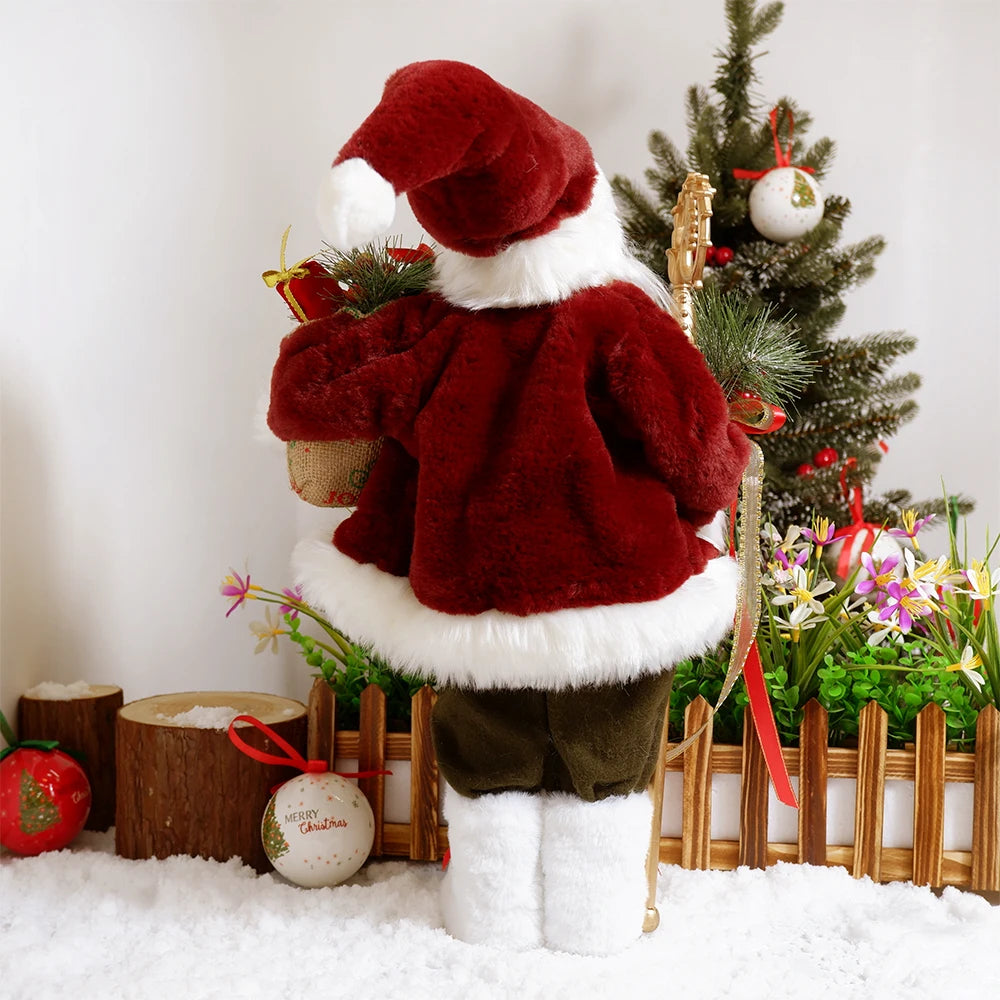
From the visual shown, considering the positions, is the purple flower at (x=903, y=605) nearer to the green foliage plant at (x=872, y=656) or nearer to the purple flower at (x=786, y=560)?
the green foliage plant at (x=872, y=656)

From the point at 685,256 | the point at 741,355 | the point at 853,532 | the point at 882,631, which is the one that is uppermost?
the point at 685,256

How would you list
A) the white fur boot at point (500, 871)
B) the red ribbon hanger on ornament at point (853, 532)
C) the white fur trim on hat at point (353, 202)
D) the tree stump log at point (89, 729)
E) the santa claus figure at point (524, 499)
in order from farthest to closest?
the red ribbon hanger on ornament at point (853, 532)
the tree stump log at point (89, 729)
the white fur boot at point (500, 871)
the santa claus figure at point (524, 499)
the white fur trim on hat at point (353, 202)

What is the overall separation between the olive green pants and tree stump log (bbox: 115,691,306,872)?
373 mm

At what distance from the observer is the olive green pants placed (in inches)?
45.4

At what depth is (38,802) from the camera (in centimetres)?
142

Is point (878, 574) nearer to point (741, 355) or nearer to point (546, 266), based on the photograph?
point (741, 355)

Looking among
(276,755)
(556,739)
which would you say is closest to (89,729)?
(276,755)

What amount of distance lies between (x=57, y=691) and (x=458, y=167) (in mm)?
1047

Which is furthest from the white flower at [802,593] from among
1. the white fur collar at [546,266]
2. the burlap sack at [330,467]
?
the burlap sack at [330,467]

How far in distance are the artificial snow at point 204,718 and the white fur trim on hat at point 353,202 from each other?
760 mm

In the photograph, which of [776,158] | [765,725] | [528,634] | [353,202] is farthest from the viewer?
[776,158]

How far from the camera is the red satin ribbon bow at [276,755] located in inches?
54.4

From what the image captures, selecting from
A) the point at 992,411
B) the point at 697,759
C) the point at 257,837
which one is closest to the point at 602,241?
the point at 697,759

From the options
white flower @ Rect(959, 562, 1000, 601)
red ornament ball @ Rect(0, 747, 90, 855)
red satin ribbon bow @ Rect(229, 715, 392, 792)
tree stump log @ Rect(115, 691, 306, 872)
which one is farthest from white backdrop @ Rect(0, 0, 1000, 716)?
white flower @ Rect(959, 562, 1000, 601)
